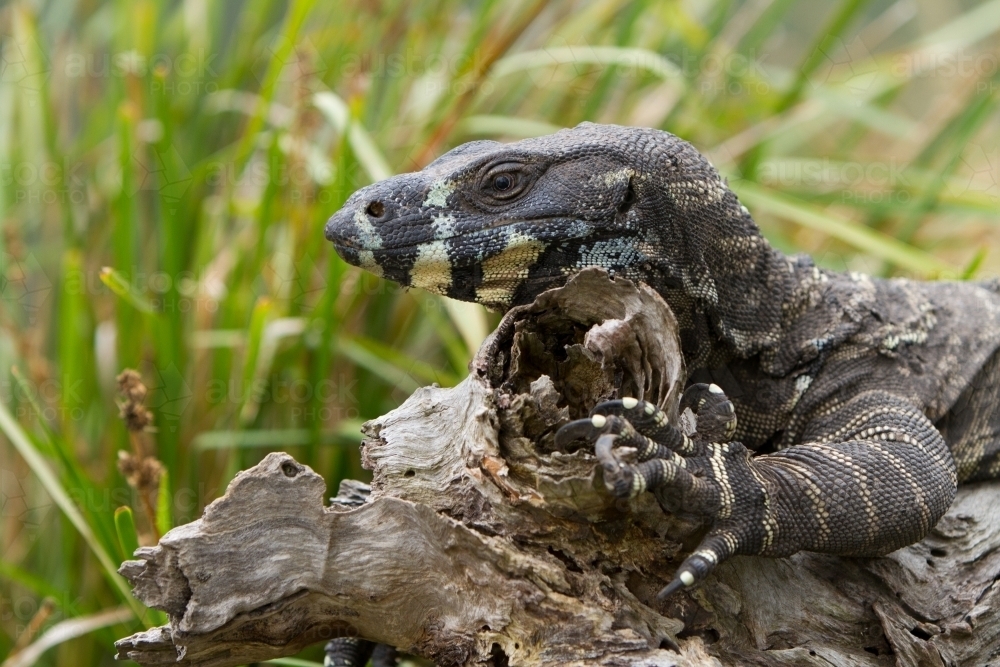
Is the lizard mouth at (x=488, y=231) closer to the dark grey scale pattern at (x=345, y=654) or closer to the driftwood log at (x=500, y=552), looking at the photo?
the driftwood log at (x=500, y=552)

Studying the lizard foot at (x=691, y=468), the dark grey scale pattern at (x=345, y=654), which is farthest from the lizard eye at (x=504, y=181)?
the dark grey scale pattern at (x=345, y=654)

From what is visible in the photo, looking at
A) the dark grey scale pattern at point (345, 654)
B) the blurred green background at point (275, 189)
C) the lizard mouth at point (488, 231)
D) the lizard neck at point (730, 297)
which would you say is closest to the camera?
the lizard mouth at point (488, 231)

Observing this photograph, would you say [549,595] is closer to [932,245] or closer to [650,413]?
[650,413]

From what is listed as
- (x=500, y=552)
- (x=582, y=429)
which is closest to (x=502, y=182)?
(x=582, y=429)

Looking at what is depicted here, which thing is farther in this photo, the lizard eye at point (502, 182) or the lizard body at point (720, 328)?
the lizard eye at point (502, 182)

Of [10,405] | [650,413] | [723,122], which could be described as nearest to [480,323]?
[650,413]

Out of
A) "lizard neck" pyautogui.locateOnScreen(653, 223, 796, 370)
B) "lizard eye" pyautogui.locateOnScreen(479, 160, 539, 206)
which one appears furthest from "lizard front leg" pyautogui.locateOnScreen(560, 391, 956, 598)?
"lizard eye" pyautogui.locateOnScreen(479, 160, 539, 206)

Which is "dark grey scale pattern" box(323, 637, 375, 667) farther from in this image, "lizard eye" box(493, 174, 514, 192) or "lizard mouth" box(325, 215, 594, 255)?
"lizard eye" box(493, 174, 514, 192)
